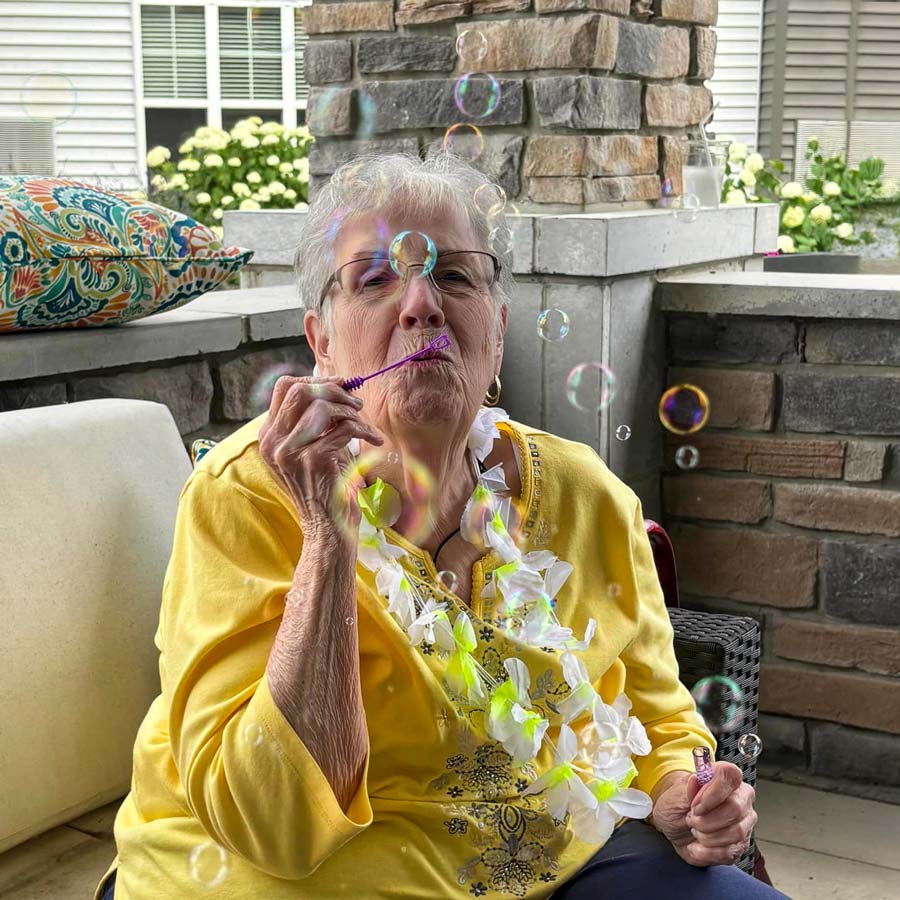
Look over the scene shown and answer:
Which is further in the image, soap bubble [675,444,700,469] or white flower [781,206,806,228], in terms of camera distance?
white flower [781,206,806,228]

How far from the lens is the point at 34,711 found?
1.72m

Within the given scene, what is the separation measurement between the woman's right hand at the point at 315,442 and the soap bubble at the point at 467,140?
1.82 metres

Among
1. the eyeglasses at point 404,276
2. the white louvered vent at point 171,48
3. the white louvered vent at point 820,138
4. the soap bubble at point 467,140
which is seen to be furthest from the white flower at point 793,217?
the white louvered vent at point 171,48

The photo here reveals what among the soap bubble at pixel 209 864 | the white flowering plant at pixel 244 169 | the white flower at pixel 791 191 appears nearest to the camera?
the soap bubble at pixel 209 864

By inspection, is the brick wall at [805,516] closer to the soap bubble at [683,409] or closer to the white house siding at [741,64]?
the soap bubble at [683,409]

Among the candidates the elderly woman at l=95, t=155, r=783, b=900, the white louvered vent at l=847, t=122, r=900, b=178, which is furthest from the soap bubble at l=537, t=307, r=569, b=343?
the white louvered vent at l=847, t=122, r=900, b=178

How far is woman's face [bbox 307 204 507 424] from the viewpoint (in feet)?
4.93

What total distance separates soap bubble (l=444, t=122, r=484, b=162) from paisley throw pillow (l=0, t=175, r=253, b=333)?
0.87 m

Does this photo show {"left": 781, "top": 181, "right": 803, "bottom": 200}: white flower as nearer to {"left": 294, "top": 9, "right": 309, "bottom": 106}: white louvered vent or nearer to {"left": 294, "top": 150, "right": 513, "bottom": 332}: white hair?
{"left": 294, "top": 150, "right": 513, "bottom": 332}: white hair

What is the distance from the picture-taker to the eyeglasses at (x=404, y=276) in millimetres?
1521

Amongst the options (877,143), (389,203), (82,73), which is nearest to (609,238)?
(389,203)

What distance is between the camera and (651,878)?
4.95 feet

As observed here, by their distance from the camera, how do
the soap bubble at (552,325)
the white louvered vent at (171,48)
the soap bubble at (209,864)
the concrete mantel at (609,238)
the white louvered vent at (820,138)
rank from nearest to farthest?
the soap bubble at (209,864)
the soap bubble at (552,325)
the concrete mantel at (609,238)
the white louvered vent at (171,48)
the white louvered vent at (820,138)

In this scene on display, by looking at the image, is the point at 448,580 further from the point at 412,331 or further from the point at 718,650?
the point at 718,650
